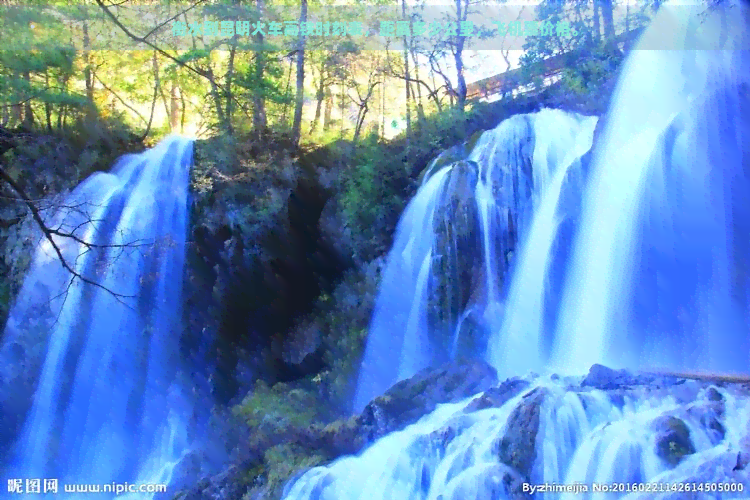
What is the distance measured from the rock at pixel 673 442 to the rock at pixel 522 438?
542mm

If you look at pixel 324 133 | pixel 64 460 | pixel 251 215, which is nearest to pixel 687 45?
pixel 324 133

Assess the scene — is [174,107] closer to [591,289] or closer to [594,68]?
[594,68]

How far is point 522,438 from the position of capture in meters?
2.90

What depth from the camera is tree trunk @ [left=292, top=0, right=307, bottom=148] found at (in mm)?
4570

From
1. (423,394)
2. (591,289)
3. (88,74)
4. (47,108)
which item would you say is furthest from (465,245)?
(47,108)

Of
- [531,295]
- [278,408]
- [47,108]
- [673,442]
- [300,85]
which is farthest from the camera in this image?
[47,108]

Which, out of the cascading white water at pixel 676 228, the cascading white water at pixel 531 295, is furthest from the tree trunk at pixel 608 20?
the cascading white water at pixel 531 295

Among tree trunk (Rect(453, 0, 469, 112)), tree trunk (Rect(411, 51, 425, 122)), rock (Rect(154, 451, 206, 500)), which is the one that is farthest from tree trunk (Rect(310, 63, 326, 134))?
rock (Rect(154, 451, 206, 500))

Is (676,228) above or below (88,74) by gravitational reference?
below

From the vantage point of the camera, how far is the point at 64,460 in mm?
4375

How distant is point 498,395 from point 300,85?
2.90m

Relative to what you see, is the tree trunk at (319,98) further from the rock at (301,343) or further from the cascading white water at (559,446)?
the cascading white water at (559,446)

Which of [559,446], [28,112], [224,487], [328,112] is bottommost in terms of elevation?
[224,487]

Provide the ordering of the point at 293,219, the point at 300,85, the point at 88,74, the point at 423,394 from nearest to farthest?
the point at 423,394
the point at 300,85
the point at 293,219
the point at 88,74
